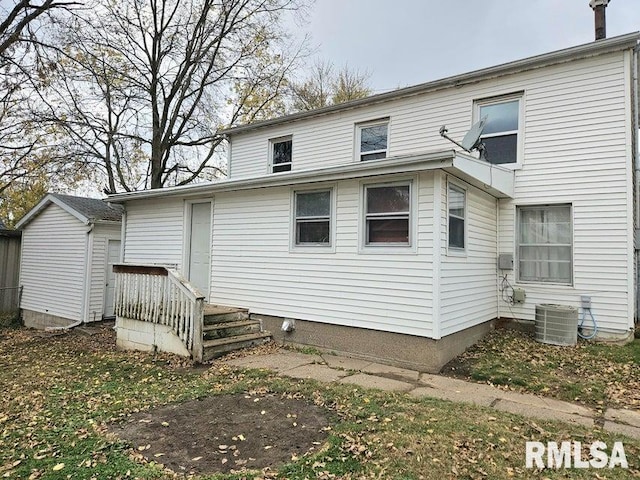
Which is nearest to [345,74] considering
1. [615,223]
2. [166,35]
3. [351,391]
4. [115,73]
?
[166,35]

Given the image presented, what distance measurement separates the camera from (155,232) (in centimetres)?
1005

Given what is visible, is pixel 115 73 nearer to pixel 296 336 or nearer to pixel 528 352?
pixel 296 336

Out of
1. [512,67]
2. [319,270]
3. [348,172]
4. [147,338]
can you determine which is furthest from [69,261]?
[512,67]

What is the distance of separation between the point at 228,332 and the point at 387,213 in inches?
144

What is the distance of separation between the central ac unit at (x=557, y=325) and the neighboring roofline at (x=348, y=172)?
2.39m

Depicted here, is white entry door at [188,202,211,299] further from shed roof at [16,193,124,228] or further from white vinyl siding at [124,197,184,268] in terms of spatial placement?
shed roof at [16,193,124,228]

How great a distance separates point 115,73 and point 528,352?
17852 millimetres

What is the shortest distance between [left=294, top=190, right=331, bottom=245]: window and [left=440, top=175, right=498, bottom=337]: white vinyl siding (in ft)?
7.10

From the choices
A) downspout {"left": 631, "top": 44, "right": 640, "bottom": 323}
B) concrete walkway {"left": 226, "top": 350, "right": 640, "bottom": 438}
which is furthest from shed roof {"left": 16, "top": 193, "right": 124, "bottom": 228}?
downspout {"left": 631, "top": 44, "right": 640, "bottom": 323}

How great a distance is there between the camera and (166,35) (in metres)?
17.2

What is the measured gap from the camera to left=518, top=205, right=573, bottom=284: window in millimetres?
7777

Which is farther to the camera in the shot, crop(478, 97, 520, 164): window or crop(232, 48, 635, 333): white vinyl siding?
crop(478, 97, 520, 164): window

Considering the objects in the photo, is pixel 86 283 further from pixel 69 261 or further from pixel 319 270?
pixel 319 270

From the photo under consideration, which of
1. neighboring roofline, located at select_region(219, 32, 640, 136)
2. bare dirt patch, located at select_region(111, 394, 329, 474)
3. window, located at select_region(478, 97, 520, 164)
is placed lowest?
bare dirt patch, located at select_region(111, 394, 329, 474)
